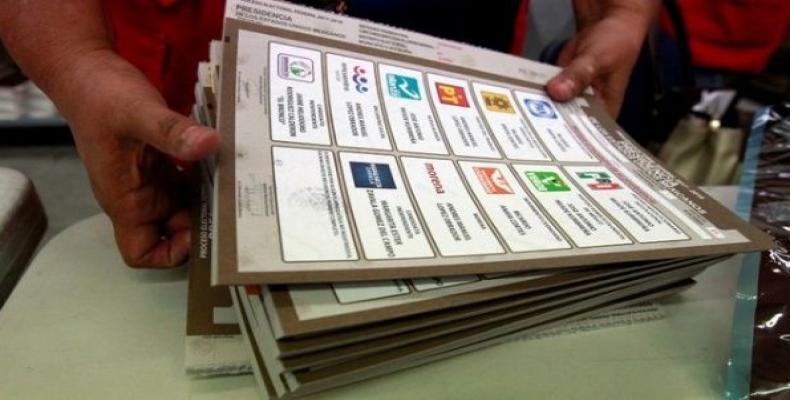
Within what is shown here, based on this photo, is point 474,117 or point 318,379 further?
point 474,117

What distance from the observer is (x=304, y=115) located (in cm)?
44

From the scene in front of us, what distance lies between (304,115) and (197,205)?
0.13m

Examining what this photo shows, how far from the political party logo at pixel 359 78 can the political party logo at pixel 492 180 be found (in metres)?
0.12

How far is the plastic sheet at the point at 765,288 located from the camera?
0.38 metres

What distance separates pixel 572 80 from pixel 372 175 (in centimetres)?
30

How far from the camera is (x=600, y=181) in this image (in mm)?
480

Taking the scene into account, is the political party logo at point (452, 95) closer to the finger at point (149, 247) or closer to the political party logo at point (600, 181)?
the political party logo at point (600, 181)

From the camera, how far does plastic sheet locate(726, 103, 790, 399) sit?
1.26 ft

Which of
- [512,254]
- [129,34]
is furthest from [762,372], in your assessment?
[129,34]

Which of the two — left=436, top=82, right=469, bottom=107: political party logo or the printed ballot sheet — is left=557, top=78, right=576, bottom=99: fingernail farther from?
left=436, top=82, right=469, bottom=107: political party logo

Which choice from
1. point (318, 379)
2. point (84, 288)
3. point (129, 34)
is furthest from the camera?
point (129, 34)

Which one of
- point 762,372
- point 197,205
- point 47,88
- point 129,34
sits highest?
point 129,34

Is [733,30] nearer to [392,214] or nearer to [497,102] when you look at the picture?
[497,102]

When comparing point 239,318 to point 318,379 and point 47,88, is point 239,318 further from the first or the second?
point 47,88
